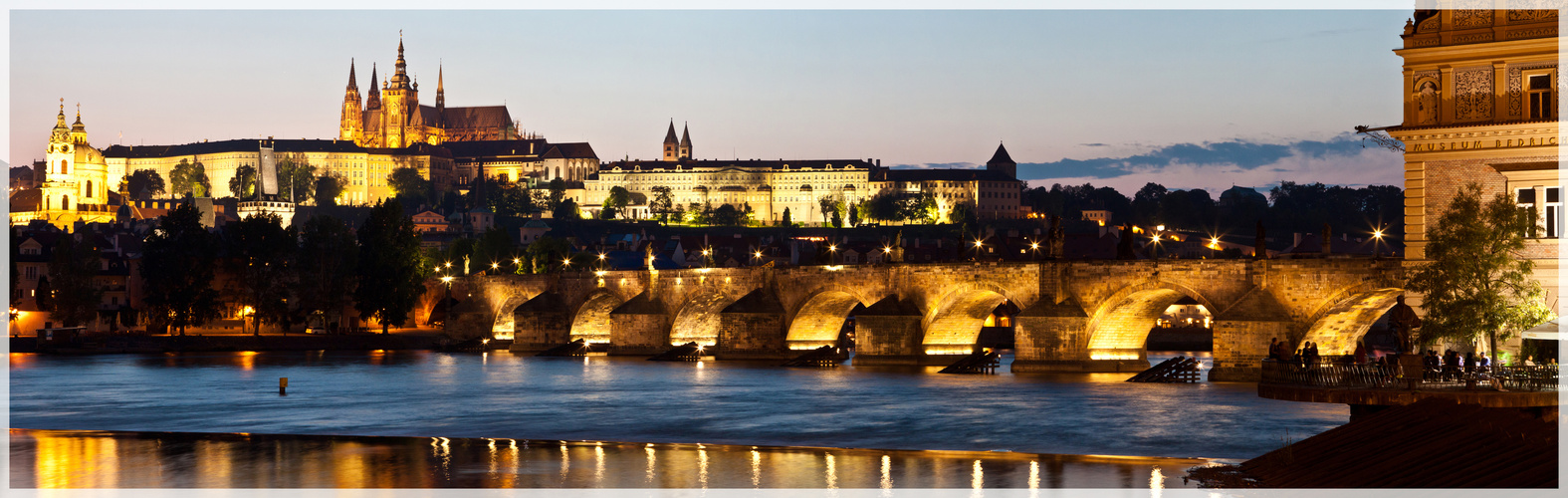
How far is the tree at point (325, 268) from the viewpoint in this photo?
8262 cm

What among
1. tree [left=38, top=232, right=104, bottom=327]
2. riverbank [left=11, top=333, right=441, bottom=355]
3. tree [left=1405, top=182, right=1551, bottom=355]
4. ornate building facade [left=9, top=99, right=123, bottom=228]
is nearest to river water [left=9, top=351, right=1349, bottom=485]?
tree [left=1405, top=182, right=1551, bottom=355]

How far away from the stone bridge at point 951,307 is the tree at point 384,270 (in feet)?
11.4

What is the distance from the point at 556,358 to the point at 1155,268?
32985mm

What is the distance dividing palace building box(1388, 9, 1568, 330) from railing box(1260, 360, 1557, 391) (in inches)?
273

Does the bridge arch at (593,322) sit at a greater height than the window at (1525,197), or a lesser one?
lesser

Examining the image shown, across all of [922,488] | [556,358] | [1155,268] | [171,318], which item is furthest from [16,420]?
[171,318]

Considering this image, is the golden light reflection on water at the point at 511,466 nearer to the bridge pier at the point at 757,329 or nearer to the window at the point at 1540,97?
the window at the point at 1540,97

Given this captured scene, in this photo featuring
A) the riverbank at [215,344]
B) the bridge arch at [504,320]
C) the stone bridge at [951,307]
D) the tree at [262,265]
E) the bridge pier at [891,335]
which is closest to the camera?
the stone bridge at [951,307]

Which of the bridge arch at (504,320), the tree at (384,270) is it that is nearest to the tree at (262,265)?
the tree at (384,270)

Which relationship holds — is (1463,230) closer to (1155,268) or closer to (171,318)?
(1155,268)

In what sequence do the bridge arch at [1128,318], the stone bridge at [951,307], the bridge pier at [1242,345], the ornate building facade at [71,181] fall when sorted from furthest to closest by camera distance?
the ornate building facade at [71,181]
the bridge arch at [1128,318]
the stone bridge at [951,307]
the bridge pier at [1242,345]

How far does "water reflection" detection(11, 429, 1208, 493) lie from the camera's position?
2439 centimetres

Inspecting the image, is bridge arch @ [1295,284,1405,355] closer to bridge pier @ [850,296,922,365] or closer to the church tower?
bridge pier @ [850,296,922,365]

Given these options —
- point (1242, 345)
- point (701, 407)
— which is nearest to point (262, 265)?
point (701, 407)
